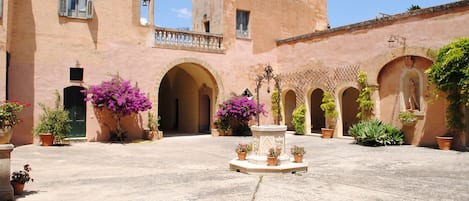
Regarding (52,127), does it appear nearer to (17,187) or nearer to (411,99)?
(17,187)

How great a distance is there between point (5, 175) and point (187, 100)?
1532 centimetres

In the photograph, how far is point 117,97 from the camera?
13.9 m

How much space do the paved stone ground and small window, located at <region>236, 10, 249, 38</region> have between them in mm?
7713

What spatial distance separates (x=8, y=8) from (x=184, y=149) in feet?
24.0

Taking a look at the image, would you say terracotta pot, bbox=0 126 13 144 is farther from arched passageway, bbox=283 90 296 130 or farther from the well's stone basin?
arched passageway, bbox=283 90 296 130

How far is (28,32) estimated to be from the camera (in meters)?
13.6

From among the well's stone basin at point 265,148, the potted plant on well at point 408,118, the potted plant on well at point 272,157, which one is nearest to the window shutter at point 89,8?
the well's stone basin at point 265,148

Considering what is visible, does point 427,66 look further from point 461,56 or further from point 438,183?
point 438,183

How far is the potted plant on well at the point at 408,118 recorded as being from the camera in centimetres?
1337

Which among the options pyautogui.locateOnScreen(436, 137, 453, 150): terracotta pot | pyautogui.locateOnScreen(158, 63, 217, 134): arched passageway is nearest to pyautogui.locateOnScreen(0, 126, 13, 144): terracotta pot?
pyautogui.locateOnScreen(436, 137, 453, 150): terracotta pot

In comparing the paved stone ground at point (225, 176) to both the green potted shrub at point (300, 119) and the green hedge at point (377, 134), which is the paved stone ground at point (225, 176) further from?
the green potted shrub at point (300, 119)

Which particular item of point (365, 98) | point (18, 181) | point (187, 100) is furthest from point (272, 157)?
point (187, 100)

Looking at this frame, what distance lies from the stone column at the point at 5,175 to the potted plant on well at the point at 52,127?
8010 mm

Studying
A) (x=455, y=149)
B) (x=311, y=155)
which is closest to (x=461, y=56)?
(x=455, y=149)
